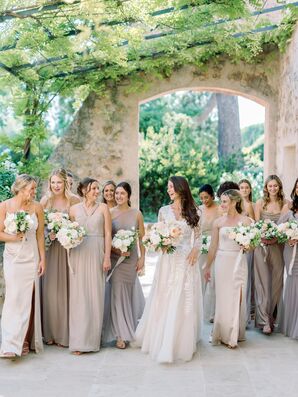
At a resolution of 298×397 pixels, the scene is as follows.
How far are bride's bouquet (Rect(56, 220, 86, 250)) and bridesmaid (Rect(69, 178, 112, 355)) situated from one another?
231mm

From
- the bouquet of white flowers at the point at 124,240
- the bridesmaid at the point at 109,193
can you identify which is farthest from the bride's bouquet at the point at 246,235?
the bridesmaid at the point at 109,193

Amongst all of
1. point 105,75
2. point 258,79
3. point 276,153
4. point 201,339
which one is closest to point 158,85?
point 105,75

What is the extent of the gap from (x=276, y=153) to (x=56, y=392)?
802cm

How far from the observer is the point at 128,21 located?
8.64 m

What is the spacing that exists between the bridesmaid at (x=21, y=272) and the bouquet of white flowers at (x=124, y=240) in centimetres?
82

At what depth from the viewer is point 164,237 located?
5934 millimetres

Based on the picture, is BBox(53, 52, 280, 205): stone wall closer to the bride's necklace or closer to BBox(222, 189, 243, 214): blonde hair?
BBox(222, 189, 243, 214): blonde hair

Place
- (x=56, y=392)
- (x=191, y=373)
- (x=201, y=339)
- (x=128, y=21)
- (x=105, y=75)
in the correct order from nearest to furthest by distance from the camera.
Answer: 1. (x=56, y=392)
2. (x=191, y=373)
3. (x=201, y=339)
4. (x=128, y=21)
5. (x=105, y=75)

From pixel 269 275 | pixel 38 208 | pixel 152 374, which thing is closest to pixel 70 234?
pixel 38 208

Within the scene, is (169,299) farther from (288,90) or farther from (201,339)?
(288,90)

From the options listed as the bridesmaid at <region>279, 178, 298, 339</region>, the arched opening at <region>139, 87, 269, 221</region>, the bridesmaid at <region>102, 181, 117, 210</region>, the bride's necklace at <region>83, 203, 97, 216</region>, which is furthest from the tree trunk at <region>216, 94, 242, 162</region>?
the bride's necklace at <region>83, 203, 97, 216</region>

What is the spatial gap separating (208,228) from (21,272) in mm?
2956

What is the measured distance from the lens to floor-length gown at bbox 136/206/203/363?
234 inches

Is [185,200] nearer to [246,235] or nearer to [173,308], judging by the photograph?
[246,235]
